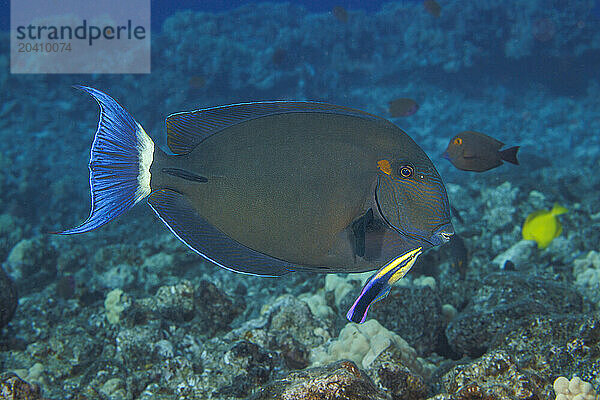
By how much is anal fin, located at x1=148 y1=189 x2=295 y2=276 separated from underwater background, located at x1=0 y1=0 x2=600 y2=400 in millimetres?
612

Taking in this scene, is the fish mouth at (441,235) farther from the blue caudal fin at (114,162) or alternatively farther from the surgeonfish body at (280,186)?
the blue caudal fin at (114,162)

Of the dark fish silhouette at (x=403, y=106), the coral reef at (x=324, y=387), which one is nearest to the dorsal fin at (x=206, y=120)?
the coral reef at (x=324, y=387)

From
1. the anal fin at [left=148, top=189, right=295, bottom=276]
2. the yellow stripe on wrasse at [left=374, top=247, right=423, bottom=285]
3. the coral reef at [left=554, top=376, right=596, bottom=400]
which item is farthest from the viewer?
the coral reef at [left=554, top=376, right=596, bottom=400]

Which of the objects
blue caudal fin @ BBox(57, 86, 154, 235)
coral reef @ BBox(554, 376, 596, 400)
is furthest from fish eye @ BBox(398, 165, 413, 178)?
coral reef @ BBox(554, 376, 596, 400)

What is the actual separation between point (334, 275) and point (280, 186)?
355 centimetres

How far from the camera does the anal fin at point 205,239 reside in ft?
4.15

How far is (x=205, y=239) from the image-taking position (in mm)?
1308

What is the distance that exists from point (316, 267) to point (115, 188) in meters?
0.66

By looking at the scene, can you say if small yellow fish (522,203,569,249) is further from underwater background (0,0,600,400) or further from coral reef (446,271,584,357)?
coral reef (446,271,584,357)

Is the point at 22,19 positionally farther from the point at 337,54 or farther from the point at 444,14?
the point at 444,14

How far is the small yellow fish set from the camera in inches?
194

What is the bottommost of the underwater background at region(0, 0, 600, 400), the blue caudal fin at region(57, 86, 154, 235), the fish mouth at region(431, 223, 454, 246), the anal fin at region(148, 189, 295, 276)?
the underwater background at region(0, 0, 600, 400)

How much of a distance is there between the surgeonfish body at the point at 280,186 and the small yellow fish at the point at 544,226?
4543mm

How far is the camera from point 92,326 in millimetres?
4406
